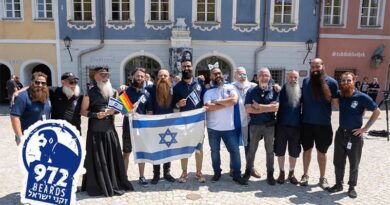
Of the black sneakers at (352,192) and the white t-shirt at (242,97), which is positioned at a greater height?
the white t-shirt at (242,97)

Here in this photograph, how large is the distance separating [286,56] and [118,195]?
13472 mm

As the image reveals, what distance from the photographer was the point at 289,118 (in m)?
5.30

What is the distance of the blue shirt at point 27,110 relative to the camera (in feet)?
14.5

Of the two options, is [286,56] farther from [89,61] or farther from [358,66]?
[89,61]

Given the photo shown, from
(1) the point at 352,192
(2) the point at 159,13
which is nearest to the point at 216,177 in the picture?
(1) the point at 352,192

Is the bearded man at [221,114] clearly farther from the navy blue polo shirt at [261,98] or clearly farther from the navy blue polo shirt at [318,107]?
the navy blue polo shirt at [318,107]

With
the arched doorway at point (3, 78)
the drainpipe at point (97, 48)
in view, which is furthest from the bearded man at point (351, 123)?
the arched doorway at point (3, 78)

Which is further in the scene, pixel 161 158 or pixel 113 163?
pixel 161 158

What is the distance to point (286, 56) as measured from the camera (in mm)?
16625

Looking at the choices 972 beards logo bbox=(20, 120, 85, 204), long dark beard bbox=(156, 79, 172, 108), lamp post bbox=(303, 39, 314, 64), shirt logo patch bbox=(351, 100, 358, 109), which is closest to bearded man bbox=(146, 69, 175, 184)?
long dark beard bbox=(156, 79, 172, 108)

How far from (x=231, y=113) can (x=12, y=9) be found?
14952 mm

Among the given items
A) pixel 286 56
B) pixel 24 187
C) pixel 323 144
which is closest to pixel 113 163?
pixel 24 187

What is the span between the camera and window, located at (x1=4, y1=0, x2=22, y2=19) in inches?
628

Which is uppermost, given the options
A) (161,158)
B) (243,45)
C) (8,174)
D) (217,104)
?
(243,45)
